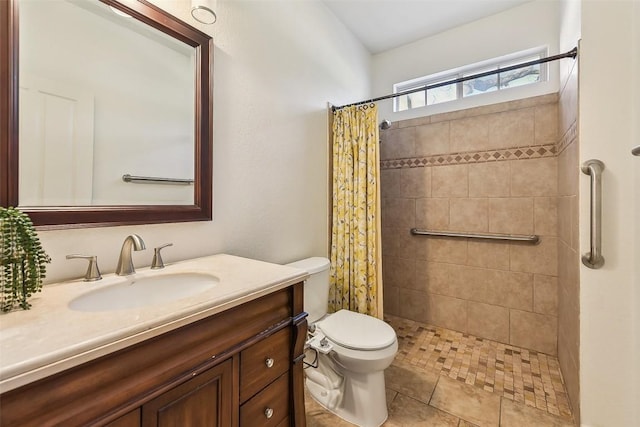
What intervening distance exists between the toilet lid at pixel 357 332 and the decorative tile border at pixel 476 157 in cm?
152

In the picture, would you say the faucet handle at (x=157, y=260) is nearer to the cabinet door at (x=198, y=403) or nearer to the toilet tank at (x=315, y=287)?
the cabinet door at (x=198, y=403)

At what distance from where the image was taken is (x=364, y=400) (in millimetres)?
1382

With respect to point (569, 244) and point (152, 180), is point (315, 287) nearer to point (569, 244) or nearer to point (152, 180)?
point (152, 180)

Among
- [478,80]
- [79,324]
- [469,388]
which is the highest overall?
[478,80]

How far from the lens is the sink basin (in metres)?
0.83

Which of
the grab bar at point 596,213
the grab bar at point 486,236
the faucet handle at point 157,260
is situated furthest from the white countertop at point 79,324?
the grab bar at point 486,236

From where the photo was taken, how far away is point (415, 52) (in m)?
2.61

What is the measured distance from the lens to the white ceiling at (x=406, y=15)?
212 centimetres

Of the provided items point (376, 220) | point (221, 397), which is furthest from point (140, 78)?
point (376, 220)

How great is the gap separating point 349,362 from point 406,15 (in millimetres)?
2639

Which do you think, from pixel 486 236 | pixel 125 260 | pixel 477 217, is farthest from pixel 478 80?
pixel 125 260

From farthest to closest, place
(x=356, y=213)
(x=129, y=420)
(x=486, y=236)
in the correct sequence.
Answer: (x=486, y=236) → (x=356, y=213) → (x=129, y=420)

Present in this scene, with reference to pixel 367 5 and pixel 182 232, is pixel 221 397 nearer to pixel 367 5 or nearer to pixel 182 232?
pixel 182 232

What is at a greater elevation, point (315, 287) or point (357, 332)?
point (315, 287)
